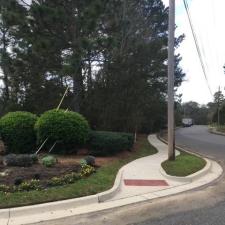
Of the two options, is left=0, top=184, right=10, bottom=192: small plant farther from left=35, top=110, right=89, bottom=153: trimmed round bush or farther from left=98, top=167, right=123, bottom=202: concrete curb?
left=35, top=110, right=89, bottom=153: trimmed round bush

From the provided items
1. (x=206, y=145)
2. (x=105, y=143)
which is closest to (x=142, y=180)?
(x=105, y=143)

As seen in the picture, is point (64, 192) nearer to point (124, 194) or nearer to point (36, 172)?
point (124, 194)

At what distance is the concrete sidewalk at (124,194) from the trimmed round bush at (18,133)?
4287 millimetres

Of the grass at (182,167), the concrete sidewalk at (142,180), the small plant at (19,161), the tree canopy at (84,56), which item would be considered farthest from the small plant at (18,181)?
the tree canopy at (84,56)

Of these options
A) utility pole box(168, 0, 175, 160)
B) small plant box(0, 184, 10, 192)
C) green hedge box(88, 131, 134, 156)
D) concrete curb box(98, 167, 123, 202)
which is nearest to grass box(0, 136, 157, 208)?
concrete curb box(98, 167, 123, 202)

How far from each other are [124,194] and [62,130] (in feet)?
22.0

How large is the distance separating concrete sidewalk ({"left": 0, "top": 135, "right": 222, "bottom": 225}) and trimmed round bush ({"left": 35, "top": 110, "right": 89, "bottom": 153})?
7.73 feet

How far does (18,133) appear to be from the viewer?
18.1m

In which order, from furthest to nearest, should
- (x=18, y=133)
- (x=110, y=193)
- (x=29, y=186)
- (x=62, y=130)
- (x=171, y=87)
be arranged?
(x=18, y=133)
(x=62, y=130)
(x=171, y=87)
(x=110, y=193)
(x=29, y=186)

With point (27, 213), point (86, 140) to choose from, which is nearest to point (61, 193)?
point (27, 213)

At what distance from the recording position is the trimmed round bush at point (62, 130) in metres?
17.2

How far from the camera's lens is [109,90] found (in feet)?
76.3

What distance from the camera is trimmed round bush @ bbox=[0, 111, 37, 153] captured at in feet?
59.6

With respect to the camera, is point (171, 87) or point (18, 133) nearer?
point (171, 87)
